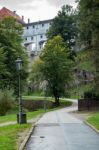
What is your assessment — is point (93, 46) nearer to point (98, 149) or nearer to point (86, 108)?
point (98, 149)

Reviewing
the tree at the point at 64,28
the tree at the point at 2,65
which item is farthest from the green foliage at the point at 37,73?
the tree at the point at 64,28

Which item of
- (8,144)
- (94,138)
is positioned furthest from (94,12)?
(8,144)

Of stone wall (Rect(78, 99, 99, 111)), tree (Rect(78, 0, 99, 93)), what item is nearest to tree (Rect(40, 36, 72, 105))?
stone wall (Rect(78, 99, 99, 111))

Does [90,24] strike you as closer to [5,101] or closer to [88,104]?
[88,104]

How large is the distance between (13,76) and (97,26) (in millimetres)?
49407

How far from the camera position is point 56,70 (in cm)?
8462

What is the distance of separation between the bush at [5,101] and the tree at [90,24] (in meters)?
33.2

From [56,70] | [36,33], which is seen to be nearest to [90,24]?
[56,70]

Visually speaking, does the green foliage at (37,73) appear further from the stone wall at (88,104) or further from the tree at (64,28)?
the tree at (64,28)

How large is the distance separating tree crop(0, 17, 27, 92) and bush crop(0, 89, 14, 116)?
614 centimetres

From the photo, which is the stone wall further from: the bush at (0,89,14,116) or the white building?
the white building

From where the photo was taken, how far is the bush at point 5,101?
65812 mm

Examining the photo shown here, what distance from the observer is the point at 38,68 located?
280 ft

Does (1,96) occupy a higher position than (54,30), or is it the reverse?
(54,30)
